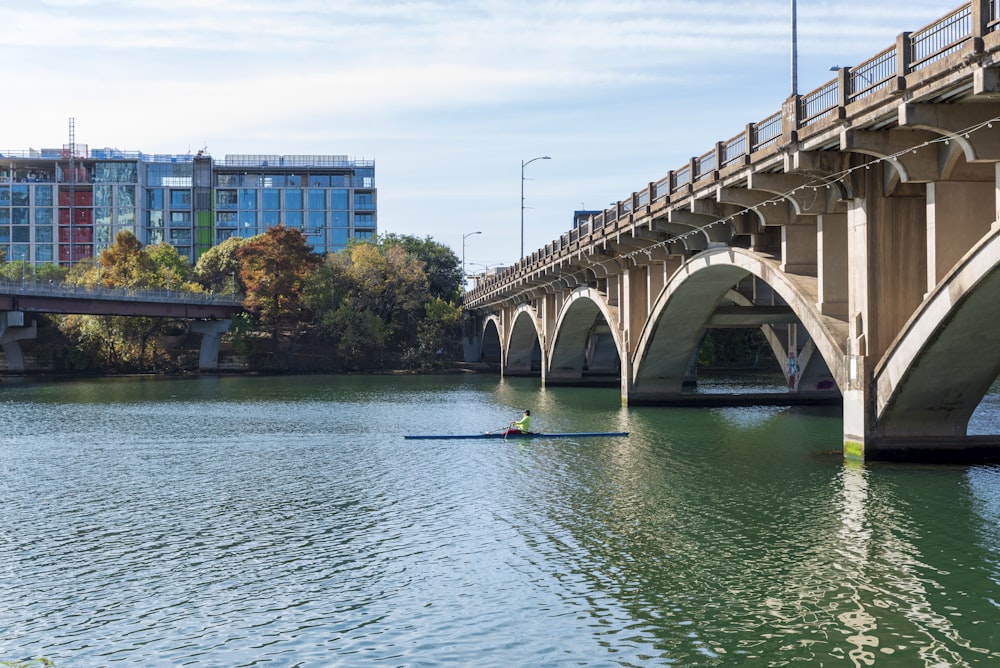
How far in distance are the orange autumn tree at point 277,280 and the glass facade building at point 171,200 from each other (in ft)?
165

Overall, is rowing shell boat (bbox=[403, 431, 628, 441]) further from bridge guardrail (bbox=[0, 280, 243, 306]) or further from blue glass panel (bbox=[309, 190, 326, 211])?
blue glass panel (bbox=[309, 190, 326, 211])

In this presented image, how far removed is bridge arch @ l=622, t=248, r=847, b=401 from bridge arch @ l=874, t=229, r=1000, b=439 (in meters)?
1.90

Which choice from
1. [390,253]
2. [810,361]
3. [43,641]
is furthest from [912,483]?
[390,253]

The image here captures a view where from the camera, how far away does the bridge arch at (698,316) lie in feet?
104

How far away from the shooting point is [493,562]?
19891 millimetres

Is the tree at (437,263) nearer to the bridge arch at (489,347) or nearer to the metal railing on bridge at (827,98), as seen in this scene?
the bridge arch at (489,347)

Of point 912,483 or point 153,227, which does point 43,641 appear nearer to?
point 912,483

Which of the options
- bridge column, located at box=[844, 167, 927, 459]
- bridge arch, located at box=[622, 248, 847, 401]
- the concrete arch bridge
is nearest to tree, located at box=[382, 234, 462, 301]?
bridge arch, located at box=[622, 248, 847, 401]

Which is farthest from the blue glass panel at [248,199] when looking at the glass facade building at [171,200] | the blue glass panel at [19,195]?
the blue glass panel at [19,195]

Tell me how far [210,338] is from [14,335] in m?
20.3

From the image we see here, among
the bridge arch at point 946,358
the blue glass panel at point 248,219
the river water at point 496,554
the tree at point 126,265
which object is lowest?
the river water at point 496,554

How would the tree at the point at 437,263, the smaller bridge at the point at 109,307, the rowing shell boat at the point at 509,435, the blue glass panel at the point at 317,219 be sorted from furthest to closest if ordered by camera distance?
1. the blue glass panel at the point at 317,219
2. the tree at the point at 437,263
3. the smaller bridge at the point at 109,307
4. the rowing shell boat at the point at 509,435

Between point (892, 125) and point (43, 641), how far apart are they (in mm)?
21229

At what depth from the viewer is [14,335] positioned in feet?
315
